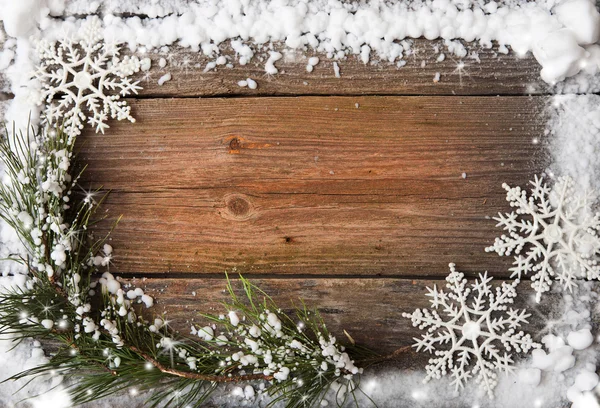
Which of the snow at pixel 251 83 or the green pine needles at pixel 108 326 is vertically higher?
the snow at pixel 251 83

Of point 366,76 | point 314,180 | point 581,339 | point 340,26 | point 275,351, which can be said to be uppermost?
point 340,26

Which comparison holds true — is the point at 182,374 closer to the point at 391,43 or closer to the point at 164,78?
the point at 164,78

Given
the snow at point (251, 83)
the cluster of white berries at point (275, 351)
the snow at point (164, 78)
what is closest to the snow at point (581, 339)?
the cluster of white berries at point (275, 351)

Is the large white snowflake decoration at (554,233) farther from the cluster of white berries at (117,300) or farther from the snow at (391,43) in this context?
the cluster of white berries at (117,300)

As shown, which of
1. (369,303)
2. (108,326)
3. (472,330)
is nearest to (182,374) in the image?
(108,326)

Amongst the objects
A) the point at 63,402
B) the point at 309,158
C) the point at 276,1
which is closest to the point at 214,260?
the point at 309,158

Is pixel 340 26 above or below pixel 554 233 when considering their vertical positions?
above
